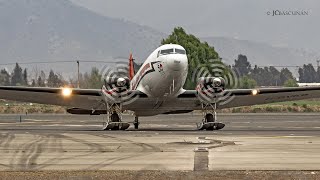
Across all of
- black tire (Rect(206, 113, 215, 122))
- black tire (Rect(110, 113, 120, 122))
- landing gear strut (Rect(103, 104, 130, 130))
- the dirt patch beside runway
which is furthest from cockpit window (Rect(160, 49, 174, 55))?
the dirt patch beside runway

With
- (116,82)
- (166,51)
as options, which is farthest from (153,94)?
(166,51)

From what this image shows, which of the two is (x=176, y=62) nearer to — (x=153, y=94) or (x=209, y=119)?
(x=153, y=94)

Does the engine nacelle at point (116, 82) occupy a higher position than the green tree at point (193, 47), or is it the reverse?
the green tree at point (193, 47)

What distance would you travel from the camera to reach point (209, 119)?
42.7 meters

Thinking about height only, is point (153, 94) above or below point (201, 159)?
above

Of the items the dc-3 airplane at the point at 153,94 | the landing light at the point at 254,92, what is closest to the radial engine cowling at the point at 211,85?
the dc-3 airplane at the point at 153,94

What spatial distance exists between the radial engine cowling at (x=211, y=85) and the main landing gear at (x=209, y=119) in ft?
5.15

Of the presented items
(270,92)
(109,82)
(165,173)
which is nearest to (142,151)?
(165,173)

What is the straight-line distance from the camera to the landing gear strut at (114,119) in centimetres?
4141

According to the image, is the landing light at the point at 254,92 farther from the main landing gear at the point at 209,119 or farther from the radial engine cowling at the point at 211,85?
the radial engine cowling at the point at 211,85

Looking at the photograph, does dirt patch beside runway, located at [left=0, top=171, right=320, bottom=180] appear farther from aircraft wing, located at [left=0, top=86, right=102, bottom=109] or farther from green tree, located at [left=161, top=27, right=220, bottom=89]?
green tree, located at [left=161, top=27, right=220, bottom=89]

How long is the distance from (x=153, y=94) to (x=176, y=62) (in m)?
3.72

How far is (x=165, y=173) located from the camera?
16.8 meters

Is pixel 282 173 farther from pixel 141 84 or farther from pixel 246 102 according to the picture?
pixel 246 102
